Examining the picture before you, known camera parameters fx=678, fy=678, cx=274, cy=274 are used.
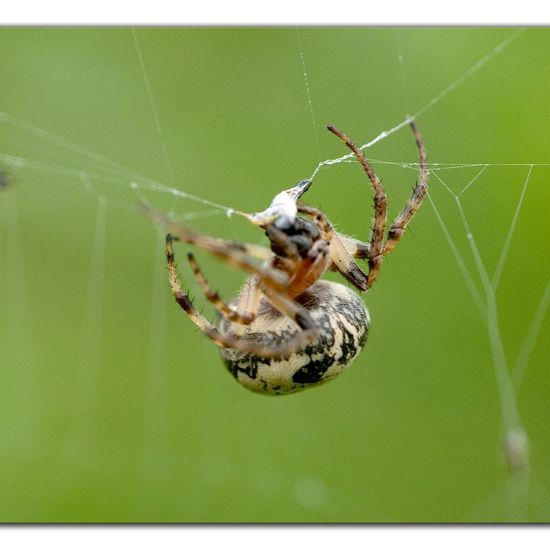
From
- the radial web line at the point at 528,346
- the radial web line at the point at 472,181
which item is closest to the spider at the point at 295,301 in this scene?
the radial web line at the point at 472,181

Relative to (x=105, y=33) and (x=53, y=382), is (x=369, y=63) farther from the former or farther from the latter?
(x=53, y=382)

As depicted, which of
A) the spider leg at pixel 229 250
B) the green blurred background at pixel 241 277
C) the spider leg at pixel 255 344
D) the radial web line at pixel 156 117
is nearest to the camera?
the spider leg at pixel 229 250

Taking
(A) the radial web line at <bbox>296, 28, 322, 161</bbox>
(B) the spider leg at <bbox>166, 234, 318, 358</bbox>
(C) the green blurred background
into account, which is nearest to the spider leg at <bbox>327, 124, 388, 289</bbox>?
(B) the spider leg at <bbox>166, 234, 318, 358</bbox>

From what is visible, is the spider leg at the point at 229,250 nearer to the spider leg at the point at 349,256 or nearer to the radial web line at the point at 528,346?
the spider leg at the point at 349,256

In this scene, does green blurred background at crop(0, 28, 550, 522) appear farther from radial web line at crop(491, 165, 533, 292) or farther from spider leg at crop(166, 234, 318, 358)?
spider leg at crop(166, 234, 318, 358)

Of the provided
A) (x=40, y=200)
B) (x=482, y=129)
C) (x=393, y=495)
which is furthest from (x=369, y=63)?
(x=393, y=495)

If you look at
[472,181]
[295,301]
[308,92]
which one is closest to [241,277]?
[295,301]

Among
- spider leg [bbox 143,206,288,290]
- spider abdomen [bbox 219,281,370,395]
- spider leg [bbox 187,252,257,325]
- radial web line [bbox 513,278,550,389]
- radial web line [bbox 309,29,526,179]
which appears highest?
radial web line [bbox 309,29,526,179]
